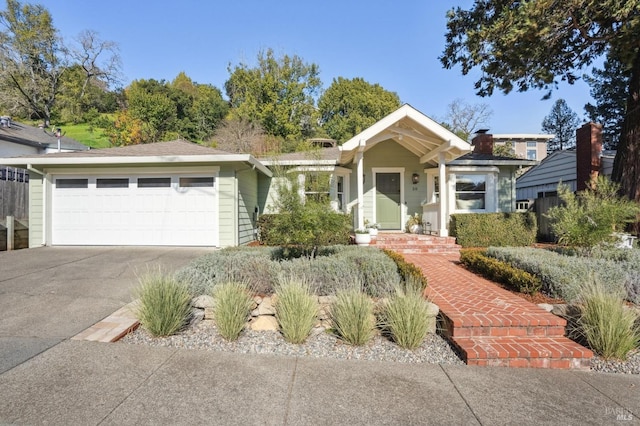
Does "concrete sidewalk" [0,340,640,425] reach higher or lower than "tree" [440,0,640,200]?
lower

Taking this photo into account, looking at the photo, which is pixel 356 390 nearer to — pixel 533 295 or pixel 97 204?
pixel 533 295

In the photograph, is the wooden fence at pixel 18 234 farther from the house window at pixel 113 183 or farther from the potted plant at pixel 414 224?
the potted plant at pixel 414 224

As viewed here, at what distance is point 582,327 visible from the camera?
3768mm

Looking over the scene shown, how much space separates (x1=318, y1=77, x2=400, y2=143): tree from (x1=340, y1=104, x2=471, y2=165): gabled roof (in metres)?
22.3

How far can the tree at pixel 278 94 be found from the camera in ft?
94.9

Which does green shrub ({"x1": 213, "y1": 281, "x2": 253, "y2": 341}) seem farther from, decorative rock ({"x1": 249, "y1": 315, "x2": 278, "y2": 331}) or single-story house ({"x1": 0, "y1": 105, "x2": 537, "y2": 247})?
single-story house ({"x1": 0, "y1": 105, "x2": 537, "y2": 247})

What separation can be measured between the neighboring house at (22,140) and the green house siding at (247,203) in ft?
41.2

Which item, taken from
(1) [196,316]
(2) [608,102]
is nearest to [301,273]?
(1) [196,316]

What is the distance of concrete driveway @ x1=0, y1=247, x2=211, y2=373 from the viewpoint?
367 cm

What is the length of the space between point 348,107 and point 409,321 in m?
33.0

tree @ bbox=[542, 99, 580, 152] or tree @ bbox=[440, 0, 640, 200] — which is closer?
tree @ bbox=[440, 0, 640, 200]

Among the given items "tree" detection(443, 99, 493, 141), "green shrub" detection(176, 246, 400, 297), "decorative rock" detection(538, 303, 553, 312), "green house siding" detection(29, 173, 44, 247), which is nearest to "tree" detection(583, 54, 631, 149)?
"tree" detection(443, 99, 493, 141)

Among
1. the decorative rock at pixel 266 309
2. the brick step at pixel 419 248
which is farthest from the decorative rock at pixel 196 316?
the brick step at pixel 419 248

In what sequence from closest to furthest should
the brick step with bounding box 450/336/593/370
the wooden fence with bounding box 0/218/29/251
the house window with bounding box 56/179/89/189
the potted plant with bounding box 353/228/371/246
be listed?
1. the brick step with bounding box 450/336/593/370
2. the potted plant with bounding box 353/228/371/246
3. the wooden fence with bounding box 0/218/29/251
4. the house window with bounding box 56/179/89/189
